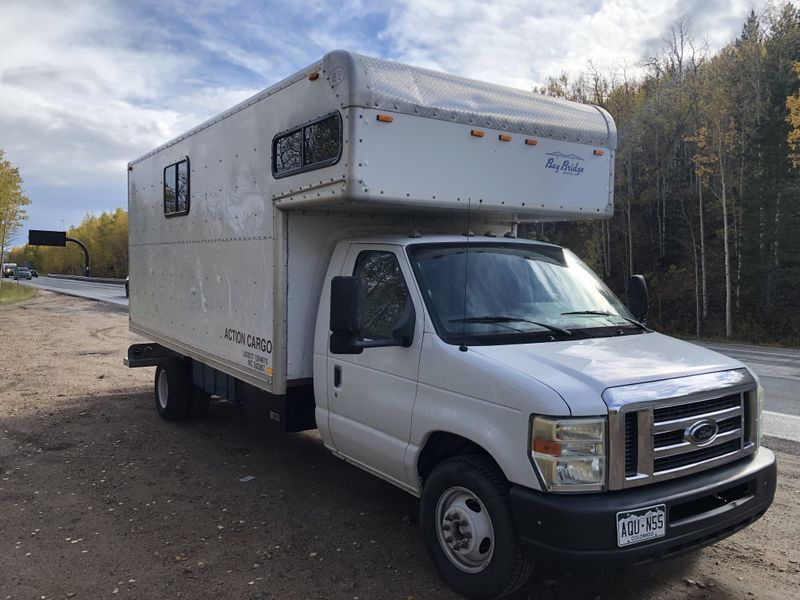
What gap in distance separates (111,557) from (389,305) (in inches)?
98.3

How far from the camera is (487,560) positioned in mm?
3377

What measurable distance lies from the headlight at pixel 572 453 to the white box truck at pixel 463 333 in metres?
0.01

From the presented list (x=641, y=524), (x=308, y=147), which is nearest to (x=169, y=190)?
(x=308, y=147)

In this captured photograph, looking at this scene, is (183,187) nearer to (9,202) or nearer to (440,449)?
(440,449)

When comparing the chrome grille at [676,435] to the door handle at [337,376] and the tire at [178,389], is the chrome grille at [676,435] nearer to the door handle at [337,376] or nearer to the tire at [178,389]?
the door handle at [337,376]

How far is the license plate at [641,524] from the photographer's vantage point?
115 inches

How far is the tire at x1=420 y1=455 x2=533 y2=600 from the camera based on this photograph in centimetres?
322

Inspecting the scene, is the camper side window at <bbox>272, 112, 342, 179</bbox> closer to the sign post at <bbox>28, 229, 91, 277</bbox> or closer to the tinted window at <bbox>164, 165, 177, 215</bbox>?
the tinted window at <bbox>164, 165, 177, 215</bbox>

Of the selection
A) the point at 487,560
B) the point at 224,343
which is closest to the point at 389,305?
the point at 487,560

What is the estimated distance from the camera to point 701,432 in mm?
3238

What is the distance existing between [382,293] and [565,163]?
2.05m

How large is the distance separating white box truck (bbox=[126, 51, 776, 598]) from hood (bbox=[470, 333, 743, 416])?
1cm

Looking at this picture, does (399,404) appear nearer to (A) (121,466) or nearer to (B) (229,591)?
(B) (229,591)

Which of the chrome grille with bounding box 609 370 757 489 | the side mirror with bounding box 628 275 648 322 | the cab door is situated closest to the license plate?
the chrome grille with bounding box 609 370 757 489
